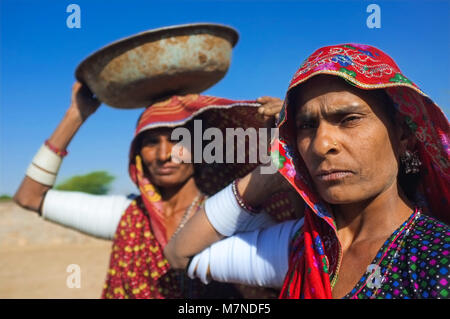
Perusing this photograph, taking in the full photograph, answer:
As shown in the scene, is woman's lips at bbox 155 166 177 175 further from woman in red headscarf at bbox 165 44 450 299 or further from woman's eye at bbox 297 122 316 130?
woman's eye at bbox 297 122 316 130

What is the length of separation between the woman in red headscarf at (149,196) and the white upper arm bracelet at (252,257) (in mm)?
665

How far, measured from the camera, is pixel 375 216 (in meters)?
1.68

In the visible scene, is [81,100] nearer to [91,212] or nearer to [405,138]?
[91,212]

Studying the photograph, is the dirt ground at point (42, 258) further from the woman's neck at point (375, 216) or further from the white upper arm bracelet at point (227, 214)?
the woman's neck at point (375, 216)

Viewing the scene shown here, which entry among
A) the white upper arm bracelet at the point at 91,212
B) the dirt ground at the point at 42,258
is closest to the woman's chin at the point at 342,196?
the white upper arm bracelet at the point at 91,212

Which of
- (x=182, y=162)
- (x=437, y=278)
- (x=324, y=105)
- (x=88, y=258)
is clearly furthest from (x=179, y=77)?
(x=88, y=258)

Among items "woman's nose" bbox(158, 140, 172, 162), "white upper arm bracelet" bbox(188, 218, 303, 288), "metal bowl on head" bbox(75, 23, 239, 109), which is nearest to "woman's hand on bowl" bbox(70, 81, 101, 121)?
"metal bowl on head" bbox(75, 23, 239, 109)

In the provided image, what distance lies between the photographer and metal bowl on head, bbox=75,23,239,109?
8.31 feet

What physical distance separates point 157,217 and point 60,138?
1.15 meters

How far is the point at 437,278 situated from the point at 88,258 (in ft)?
37.3

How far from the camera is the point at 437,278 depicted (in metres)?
1.31

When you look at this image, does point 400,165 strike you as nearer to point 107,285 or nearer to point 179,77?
point 179,77

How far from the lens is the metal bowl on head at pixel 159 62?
2.53 metres
